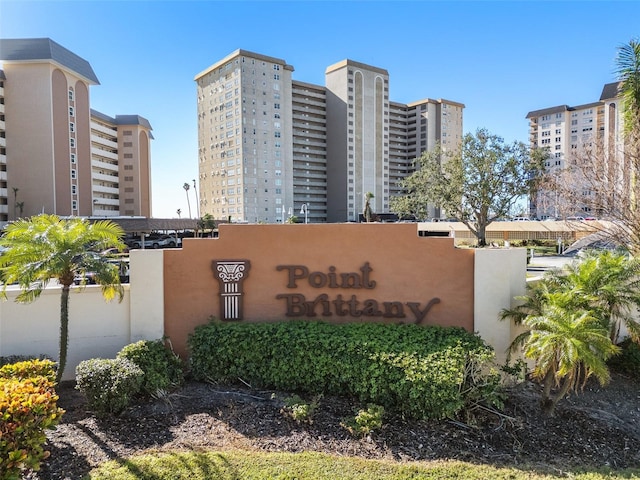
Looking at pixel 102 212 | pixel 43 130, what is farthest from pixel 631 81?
pixel 102 212

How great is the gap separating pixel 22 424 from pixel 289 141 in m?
87.4

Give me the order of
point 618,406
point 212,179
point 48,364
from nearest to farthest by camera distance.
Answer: point 48,364, point 618,406, point 212,179

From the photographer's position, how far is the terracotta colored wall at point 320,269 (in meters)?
9.49

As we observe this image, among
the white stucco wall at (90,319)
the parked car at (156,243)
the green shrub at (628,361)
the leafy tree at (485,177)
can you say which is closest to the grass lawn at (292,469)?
the white stucco wall at (90,319)

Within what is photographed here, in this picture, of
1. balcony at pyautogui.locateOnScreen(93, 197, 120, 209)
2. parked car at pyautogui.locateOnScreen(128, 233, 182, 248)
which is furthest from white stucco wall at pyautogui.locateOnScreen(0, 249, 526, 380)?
balcony at pyautogui.locateOnScreen(93, 197, 120, 209)

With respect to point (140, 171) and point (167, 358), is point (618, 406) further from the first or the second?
point (140, 171)

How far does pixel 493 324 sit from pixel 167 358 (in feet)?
24.7

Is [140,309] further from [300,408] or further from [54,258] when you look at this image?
[300,408]

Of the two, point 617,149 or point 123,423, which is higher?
point 617,149

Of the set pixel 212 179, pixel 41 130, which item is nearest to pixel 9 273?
pixel 41 130

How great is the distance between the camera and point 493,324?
9.39 m

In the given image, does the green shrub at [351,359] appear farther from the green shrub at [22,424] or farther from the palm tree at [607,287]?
the green shrub at [22,424]

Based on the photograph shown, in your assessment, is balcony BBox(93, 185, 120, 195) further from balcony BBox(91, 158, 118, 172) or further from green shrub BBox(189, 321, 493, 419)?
green shrub BBox(189, 321, 493, 419)

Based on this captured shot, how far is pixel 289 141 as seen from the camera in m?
88.7
